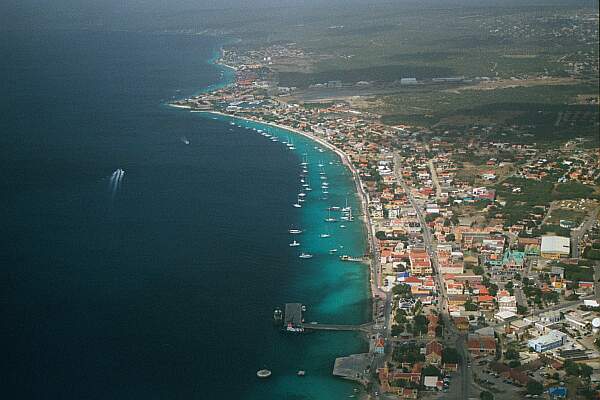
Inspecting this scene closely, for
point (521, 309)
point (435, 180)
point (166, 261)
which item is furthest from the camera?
point (435, 180)

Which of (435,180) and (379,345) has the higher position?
(435,180)

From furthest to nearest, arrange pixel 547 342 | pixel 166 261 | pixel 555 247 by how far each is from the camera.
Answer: pixel 555 247, pixel 166 261, pixel 547 342

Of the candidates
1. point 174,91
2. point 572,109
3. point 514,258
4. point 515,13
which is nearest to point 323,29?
point 515,13

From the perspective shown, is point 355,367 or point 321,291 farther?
point 321,291

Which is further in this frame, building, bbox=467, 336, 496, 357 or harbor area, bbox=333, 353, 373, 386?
building, bbox=467, 336, 496, 357

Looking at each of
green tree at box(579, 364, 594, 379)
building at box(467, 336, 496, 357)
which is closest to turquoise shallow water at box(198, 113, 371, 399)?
building at box(467, 336, 496, 357)

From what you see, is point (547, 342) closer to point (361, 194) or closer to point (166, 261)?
point (166, 261)

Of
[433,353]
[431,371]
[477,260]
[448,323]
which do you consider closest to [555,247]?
[477,260]

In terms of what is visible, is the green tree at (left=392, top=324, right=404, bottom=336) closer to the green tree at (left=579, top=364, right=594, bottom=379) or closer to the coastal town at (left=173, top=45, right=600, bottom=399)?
the coastal town at (left=173, top=45, right=600, bottom=399)

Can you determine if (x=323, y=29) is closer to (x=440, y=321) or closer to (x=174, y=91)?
(x=174, y=91)
